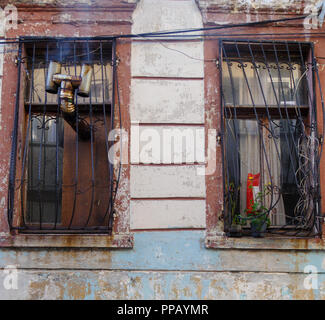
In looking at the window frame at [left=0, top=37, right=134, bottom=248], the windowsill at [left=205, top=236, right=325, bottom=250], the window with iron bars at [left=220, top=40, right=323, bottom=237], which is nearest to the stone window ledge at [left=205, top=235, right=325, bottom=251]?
the windowsill at [left=205, top=236, right=325, bottom=250]

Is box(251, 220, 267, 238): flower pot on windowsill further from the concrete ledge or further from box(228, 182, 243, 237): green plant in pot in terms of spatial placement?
the concrete ledge

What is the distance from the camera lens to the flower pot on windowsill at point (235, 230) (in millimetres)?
4324

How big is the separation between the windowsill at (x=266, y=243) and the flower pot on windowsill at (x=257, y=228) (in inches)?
2.2

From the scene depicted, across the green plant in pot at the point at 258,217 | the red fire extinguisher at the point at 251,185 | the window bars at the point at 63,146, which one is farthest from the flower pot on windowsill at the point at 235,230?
the window bars at the point at 63,146

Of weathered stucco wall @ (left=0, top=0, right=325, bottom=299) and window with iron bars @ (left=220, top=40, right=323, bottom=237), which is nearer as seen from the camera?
weathered stucco wall @ (left=0, top=0, right=325, bottom=299)

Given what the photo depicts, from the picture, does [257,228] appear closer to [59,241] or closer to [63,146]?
[59,241]

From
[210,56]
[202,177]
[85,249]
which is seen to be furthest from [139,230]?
[210,56]

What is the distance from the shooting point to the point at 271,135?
4.71 metres

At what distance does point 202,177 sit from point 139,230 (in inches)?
34.8

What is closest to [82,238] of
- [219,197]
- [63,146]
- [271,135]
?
[63,146]

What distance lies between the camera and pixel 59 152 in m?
4.71

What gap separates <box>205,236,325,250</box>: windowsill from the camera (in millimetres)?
4277

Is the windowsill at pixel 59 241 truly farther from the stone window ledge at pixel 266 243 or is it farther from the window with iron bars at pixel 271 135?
the window with iron bars at pixel 271 135
